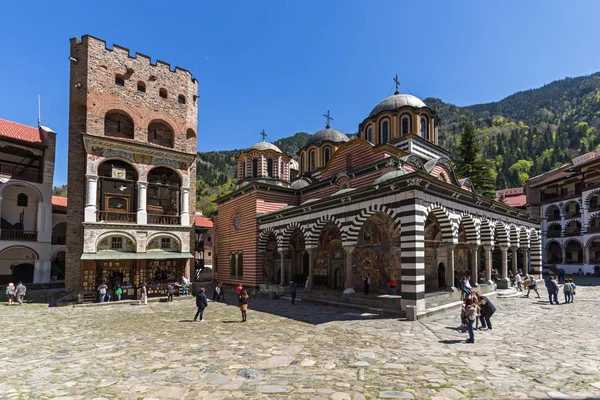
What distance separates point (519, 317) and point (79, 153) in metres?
26.2

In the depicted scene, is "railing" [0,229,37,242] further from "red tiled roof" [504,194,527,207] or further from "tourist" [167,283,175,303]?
"red tiled roof" [504,194,527,207]

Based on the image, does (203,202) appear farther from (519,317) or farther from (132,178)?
(519,317)

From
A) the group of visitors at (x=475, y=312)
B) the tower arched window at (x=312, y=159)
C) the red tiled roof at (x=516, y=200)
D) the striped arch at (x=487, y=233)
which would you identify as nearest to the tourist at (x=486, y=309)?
the group of visitors at (x=475, y=312)

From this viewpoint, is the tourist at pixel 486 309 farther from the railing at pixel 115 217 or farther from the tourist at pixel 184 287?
the railing at pixel 115 217

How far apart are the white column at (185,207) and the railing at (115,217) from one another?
3.08 m

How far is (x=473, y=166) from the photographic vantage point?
123 ft

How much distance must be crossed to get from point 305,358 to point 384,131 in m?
21.0

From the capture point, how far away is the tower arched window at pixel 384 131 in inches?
992

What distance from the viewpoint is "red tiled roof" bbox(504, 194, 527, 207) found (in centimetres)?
4843

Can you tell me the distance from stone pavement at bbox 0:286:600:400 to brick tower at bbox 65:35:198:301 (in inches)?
294

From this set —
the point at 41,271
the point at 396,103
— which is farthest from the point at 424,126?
the point at 41,271

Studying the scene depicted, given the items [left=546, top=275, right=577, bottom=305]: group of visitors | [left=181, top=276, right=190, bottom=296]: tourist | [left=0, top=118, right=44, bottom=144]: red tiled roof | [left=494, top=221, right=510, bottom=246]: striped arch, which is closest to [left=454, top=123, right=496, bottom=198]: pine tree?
[left=494, top=221, right=510, bottom=246]: striped arch

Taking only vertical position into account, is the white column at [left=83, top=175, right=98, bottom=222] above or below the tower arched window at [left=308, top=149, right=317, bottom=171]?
below

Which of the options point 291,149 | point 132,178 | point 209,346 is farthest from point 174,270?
point 291,149
